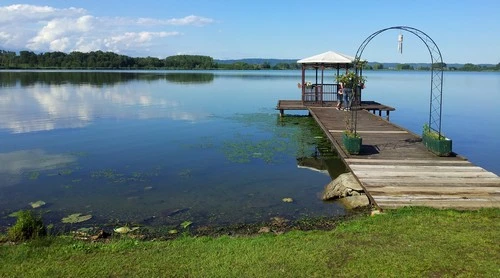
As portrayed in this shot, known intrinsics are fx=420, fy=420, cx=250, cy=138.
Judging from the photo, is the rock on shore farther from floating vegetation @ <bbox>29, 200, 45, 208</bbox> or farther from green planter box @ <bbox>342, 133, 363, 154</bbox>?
Answer: floating vegetation @ <bbox>29, 200, 45, 208</bbox>

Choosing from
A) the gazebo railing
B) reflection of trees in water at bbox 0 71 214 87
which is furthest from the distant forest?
the gazebo railing

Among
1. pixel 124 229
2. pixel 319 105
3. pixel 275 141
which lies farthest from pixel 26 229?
pixel 319 105

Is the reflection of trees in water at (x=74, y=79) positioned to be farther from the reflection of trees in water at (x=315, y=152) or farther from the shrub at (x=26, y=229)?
the shrub at (x=26, y=229)

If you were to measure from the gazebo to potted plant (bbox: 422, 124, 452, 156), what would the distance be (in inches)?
436

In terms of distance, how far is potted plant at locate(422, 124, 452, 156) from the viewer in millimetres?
10820

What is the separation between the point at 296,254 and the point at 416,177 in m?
4.76

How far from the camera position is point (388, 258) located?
518 cm

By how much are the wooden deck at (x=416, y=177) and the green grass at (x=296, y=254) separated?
1027 mm

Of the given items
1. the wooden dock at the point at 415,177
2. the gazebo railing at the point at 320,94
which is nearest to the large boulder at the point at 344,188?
the wooden dock at the point at 415,177

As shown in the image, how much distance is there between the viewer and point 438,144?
431 inches

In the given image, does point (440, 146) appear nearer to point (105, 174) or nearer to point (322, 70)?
point (105, 174)

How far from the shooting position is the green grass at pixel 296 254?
4.93 metres

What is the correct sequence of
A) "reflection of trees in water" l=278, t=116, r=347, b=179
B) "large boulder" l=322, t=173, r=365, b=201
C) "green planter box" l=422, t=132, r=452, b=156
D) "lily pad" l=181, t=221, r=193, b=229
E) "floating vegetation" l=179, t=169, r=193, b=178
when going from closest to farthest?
"lily pad" l=181, t=221, r=193, b=229, "large boulder" l=322, t=173, r=365, b=201, "green planter box" l=422, t=132, r=452, b=156, "floating vegetation" l=179, t=169, r=193, b=178, "reflection of trees in water" l=278, t=116, r=347, b=179

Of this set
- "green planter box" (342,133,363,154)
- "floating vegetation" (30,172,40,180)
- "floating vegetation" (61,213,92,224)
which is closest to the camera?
"floating vegetation" (61,213,92,224)
